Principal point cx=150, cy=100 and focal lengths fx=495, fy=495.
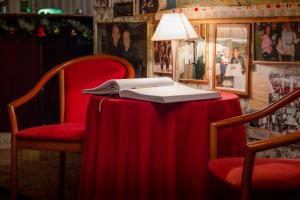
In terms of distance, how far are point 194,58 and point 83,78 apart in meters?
0.73

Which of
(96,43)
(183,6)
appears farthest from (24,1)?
(183,6)

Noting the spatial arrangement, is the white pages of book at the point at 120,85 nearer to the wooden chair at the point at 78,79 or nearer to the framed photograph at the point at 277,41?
the wooden chair at the point at 78,79

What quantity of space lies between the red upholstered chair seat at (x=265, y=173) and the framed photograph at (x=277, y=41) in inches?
33.9

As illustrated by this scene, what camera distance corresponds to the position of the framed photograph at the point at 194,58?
9.89 ft

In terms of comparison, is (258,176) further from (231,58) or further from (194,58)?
(194,58)

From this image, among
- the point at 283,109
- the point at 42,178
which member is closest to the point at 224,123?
the point at 283,109

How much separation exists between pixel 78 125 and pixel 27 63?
75.5 inches

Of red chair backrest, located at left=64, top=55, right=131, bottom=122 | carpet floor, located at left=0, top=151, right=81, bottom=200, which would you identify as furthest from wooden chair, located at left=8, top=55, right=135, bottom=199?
carpet floor, located at left=0, top=151, right=81, bottom=200

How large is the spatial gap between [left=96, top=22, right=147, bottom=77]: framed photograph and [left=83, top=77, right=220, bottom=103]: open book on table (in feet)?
3.95

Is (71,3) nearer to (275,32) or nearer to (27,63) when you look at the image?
(27,63)

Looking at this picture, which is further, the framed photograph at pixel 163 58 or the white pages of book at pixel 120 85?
the framed photograph at pixel 163 58

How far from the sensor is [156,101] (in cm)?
191

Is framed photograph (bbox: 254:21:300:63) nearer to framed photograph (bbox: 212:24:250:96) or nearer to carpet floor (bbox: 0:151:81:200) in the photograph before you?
framed photograph (bbox: 212:24:250:96)

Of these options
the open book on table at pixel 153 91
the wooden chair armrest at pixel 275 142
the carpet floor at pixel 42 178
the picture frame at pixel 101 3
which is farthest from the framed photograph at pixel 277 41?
the picture frame at pixel 101 3
